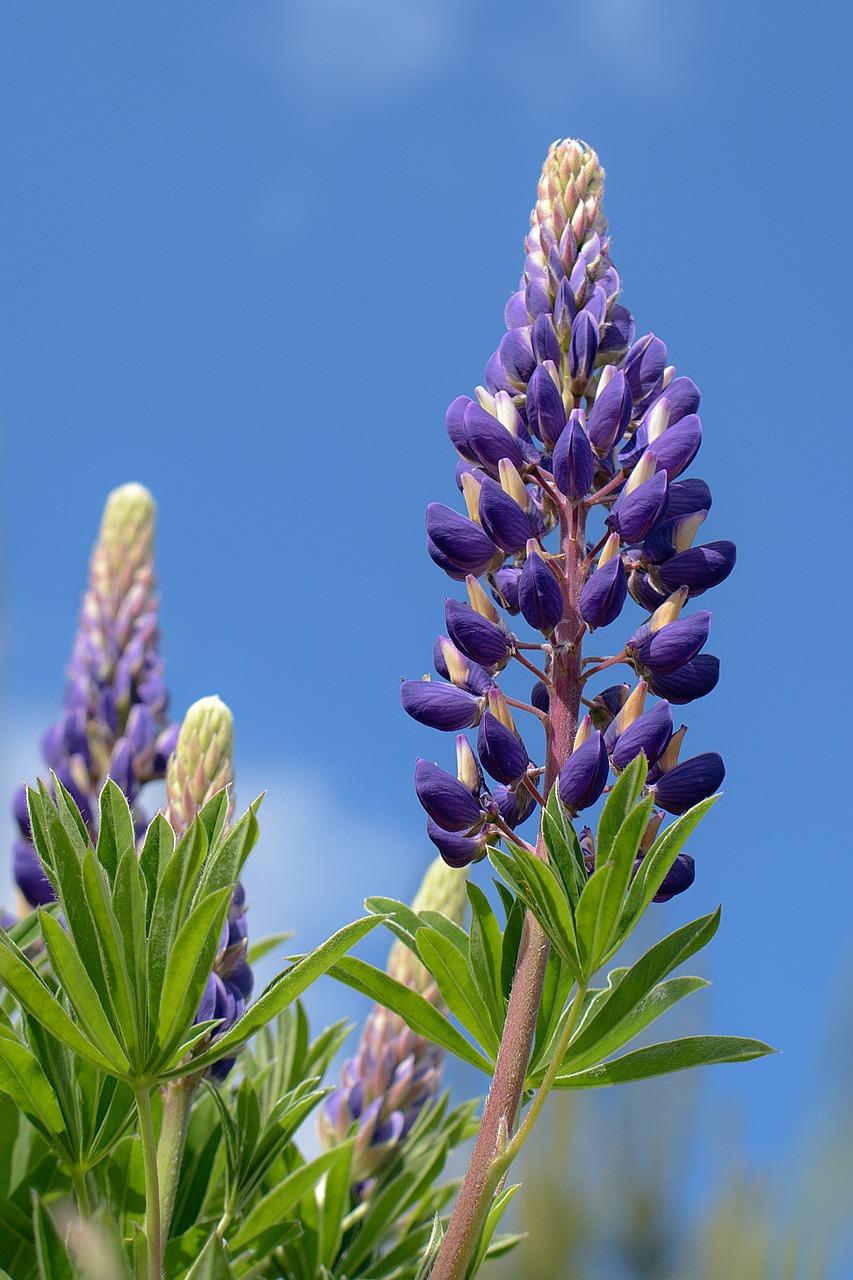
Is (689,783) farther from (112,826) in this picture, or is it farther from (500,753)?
(112,826)

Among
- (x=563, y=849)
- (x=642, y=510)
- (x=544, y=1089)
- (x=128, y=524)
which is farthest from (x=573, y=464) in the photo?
(x=128, y=524)

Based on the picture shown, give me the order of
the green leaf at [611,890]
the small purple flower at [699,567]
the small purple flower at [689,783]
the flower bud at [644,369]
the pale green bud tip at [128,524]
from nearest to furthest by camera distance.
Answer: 1. the green leaf at [611,890]
2. the small purple flower at [689,783]
3. the small purple flower at [699,567]
4. the flower bud at [644,369]
5. the pale green bud tip at [128,524]

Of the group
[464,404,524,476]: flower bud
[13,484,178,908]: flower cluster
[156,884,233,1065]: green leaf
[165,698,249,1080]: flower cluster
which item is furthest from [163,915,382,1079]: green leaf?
[13,484,178,908]: flower cluster

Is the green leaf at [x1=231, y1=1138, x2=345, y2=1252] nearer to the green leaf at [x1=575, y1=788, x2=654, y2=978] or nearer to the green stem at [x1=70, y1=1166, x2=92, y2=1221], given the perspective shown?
the green stem at [x1=70, y1=1166, x2=92, y2=1221]

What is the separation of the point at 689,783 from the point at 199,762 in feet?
2.36

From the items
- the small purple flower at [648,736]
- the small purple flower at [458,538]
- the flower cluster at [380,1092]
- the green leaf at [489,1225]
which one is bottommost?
the green leaf at [489,1225]

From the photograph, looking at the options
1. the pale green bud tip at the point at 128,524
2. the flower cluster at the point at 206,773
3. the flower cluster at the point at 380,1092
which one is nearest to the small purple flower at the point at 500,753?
the flower cluster at the point at 206,773

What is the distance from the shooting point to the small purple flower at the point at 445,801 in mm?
1266

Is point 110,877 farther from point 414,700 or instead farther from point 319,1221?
point 319,1221

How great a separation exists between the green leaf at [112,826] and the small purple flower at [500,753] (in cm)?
36

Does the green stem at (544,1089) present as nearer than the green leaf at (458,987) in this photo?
Yes

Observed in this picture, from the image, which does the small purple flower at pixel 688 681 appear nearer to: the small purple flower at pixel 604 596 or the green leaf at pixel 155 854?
the small purple flower at pixel 604 596

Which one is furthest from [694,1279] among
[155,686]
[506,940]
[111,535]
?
[111,535]

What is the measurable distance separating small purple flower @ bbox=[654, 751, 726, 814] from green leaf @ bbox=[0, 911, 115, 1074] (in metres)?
0.59
